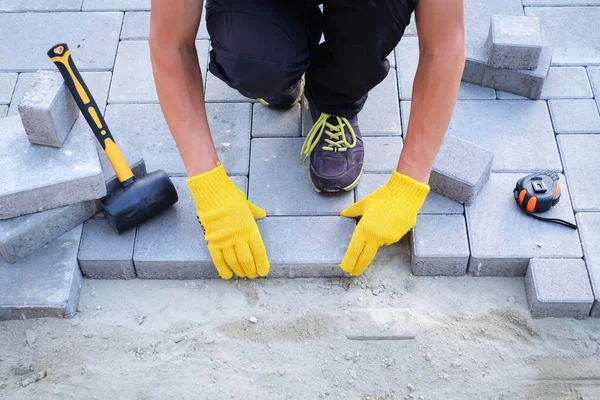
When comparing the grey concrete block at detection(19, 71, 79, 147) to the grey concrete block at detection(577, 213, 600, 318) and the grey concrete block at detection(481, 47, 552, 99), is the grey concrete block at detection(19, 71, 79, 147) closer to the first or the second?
the grey concrete block at detection(481, 47, 552, 99)

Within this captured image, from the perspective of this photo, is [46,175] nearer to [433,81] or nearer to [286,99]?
[286,99]

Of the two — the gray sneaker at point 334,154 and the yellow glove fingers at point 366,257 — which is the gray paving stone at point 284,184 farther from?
the yellow glove fingers at point 366,257

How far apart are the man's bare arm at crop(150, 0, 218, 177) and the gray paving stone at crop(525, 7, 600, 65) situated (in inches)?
70.4

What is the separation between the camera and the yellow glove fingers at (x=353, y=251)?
2.82 meters

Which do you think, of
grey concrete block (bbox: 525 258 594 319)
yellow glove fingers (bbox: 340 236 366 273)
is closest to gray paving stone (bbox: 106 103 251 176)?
yellow glove fingers (bbox: 340 236 366 273)

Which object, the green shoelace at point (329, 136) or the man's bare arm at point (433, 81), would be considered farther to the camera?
the green shoelace at point (329, 136)

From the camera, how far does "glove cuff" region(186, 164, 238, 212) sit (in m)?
2.81

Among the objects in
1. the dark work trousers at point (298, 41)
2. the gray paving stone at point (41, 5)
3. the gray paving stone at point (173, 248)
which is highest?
the dark work trousers at point (298, 41)

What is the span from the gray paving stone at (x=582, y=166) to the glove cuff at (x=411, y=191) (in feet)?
2.30

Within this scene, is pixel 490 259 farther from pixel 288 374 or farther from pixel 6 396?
pixel 6 396

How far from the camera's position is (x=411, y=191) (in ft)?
9.17

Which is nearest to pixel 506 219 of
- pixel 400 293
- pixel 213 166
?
pixel 400 293

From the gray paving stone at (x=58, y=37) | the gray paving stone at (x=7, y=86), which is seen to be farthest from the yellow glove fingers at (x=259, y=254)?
the gray paving stone at (x=7, y=86)

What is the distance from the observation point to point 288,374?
8.87 ft
